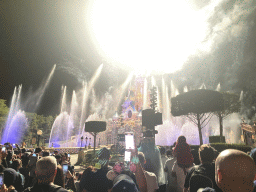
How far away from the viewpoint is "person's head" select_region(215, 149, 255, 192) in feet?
5.29

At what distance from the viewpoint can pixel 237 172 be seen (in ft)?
5.30

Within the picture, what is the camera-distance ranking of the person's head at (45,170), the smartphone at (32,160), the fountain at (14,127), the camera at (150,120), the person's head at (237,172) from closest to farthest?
1. the person's head at (237,172)
2. the person's head at (45,170)
3. the smartphone at (32,160)
4. the camera at (150,120)
5. the fountain at (14,127)

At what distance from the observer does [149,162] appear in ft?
16.8

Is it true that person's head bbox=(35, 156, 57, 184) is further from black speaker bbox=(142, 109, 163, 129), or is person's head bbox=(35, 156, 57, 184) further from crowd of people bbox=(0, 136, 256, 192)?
black speaker bbox=(142, 109, 163, 129)

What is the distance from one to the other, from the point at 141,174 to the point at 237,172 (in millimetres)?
1982

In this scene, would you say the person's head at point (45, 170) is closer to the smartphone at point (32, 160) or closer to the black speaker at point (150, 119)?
the smartphone at point (32, 160)

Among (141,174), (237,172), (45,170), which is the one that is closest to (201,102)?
(141,174)

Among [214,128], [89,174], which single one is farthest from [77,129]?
[89,174]

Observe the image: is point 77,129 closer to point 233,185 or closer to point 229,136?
point 229,136

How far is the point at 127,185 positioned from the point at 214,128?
6221 centimetres

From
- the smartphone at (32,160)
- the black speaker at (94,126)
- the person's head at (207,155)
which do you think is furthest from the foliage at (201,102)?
the smartphone at (32,160)

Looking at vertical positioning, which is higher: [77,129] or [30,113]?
[30,113]

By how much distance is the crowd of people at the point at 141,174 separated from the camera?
1.64 m

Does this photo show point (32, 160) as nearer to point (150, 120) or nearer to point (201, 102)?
point (150, 120)
